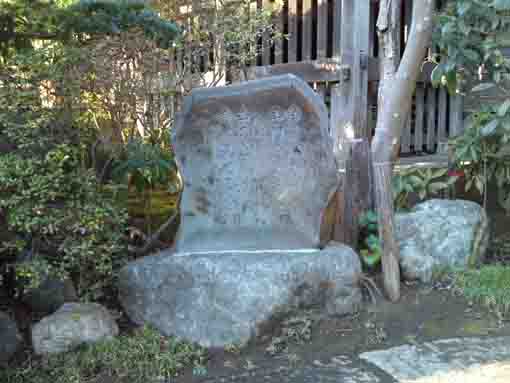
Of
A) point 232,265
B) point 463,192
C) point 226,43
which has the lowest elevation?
point 232,265

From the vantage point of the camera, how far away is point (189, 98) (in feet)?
14.8

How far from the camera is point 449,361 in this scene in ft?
11.6

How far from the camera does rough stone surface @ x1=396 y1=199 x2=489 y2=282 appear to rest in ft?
16.7

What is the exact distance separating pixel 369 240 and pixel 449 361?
70.4 inches

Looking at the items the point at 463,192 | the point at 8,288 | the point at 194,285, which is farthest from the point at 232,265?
the point at 463,192

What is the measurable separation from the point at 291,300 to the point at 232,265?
514mm

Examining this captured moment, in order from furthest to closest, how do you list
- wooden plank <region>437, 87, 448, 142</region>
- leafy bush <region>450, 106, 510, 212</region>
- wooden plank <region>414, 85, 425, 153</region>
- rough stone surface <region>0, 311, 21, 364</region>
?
wooden plank <region>437, 87, 448, 142</region> → wooden plank <region>414, 85, 425, 153</region> → leafy bush <region>450, 106, 510, 212</region> → rough stone surface <region>0, 311, 21, 364</region>

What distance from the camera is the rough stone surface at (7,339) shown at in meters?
3.86

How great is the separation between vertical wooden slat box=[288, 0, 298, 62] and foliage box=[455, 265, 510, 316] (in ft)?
12.7

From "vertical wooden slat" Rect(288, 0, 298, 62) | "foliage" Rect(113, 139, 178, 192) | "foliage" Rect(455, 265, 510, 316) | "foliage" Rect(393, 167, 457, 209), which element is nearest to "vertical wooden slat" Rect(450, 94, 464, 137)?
"foliage" Rect(393, 167, 457, 209)

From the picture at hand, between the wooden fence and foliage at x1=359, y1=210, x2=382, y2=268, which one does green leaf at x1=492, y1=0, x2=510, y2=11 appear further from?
foliage at x1=359, y1=210, x2=382, y2=268

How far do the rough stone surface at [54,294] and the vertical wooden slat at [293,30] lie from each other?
4342 millimetres

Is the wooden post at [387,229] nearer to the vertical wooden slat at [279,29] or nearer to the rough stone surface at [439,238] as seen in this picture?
the rough stone surface at [439,238]

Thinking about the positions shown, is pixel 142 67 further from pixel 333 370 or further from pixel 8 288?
pixel 333 370
